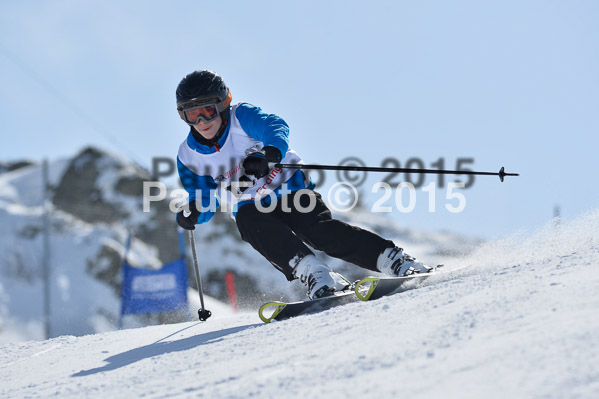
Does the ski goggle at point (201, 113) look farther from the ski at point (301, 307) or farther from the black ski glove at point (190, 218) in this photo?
the ski at point (301, 307)

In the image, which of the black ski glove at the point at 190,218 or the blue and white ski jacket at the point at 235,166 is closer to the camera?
the blue and white ski jacket at the point at 235,166

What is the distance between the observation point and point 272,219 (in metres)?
3.59

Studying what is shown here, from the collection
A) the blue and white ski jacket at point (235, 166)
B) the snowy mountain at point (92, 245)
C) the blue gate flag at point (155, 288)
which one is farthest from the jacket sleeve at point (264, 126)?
the snowy mountain at point (92, 245)

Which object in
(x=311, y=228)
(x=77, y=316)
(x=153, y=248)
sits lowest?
(x=77, y=316)

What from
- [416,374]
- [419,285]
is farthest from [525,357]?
[419,285]

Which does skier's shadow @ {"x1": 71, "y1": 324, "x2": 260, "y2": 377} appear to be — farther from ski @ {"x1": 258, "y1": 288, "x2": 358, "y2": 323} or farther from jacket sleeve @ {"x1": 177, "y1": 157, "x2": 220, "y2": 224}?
jacket sleeve @ {"x1": 177, "y1": 157, "x2": 220, "y2": 224}

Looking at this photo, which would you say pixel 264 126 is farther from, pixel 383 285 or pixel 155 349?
pixel 155 349

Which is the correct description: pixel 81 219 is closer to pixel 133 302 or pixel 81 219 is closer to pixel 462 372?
pixel 133 302

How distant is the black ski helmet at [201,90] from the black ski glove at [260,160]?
0.58m

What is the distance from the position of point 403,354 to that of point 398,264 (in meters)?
1.80

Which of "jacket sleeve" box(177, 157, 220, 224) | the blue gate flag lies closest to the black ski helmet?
"jacket sleeve" box(177, 157, 220, 224)

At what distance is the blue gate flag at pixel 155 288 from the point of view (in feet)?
29.3

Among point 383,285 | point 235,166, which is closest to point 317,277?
point 383,285

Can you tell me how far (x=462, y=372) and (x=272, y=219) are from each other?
2.25 meters
